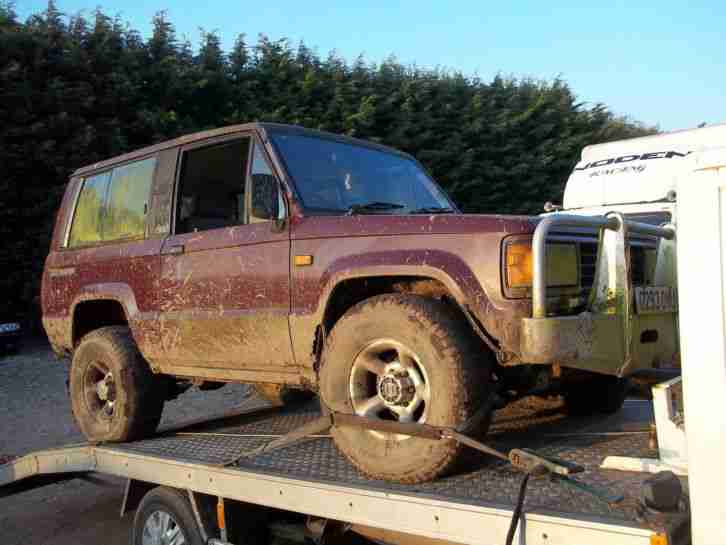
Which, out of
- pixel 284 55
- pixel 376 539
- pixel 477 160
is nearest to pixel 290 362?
pixel 376 539

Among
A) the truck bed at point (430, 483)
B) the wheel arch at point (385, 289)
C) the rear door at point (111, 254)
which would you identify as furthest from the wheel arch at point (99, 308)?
the wheel arch at point (385, 289)

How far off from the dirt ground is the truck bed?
2.64 feet

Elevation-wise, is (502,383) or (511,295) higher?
(511,295)

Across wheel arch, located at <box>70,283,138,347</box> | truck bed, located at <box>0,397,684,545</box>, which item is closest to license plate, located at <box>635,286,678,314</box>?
truck bed, located at <box>0,397,684,545</box>

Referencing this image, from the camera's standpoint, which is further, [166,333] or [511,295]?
[166,333]

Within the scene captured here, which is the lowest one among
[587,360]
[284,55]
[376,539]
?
[376,539]

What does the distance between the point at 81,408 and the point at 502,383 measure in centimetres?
310

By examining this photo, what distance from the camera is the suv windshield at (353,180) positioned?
157 inches

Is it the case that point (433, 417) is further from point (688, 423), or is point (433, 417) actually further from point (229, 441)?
point (229, 441)

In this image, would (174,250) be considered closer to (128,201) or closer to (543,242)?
(128,201)

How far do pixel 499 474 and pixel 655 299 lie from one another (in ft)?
3.43

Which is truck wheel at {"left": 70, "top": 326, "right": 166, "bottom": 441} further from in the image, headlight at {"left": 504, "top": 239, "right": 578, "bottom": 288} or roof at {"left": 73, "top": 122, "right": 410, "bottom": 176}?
headlight at {"left": 504, "top": 239, "right": 578, "bottom": 288}

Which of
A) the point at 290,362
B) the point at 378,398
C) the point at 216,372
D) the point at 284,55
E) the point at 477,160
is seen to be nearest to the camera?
the point at 378,398

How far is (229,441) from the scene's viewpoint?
4387mm
